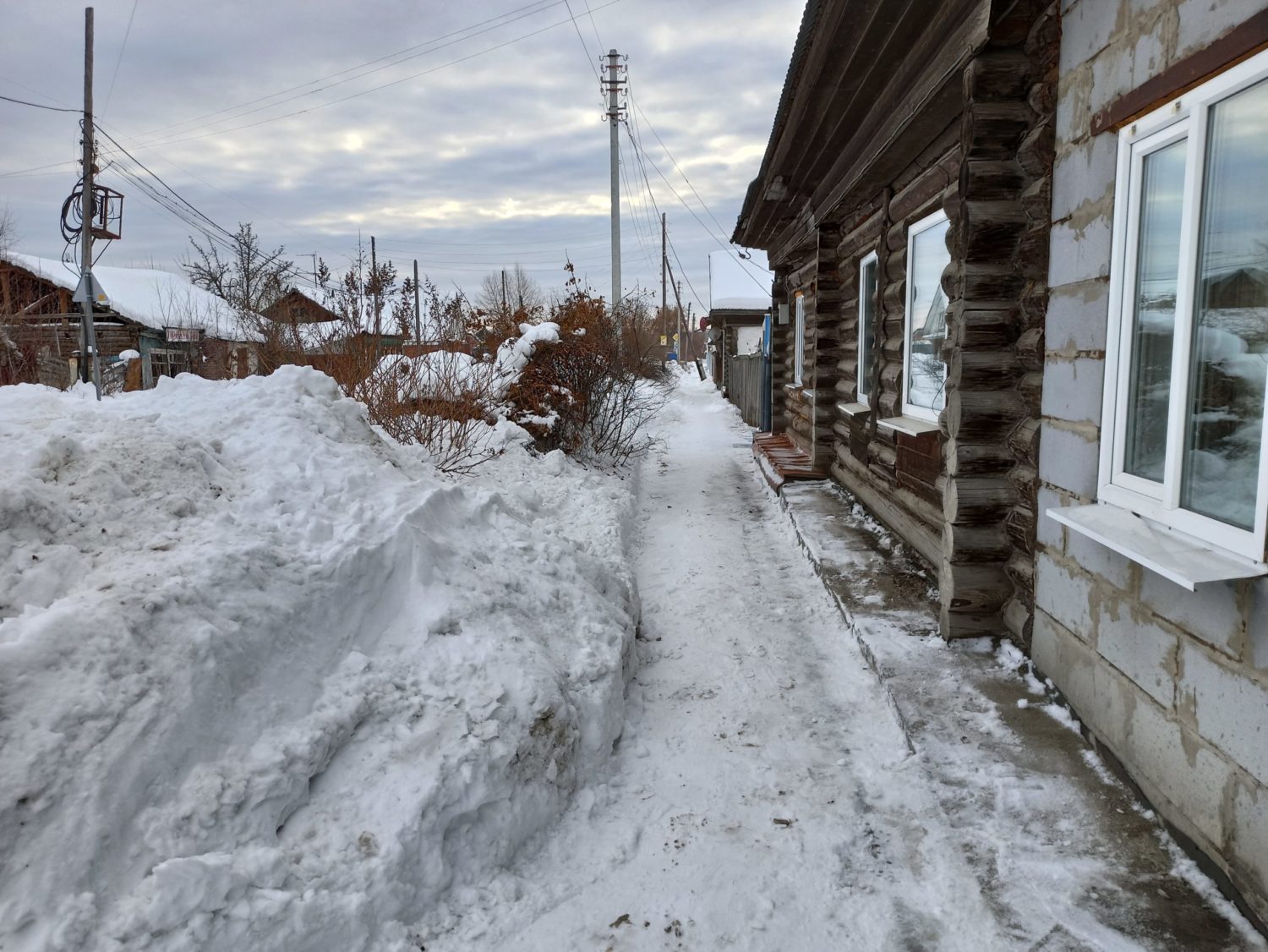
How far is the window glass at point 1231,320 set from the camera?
2.02m

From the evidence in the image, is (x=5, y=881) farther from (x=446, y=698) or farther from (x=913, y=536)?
(x=913, y=536)

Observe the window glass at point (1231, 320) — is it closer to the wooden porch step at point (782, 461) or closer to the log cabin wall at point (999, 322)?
the log cabin wall at point (999, 322)

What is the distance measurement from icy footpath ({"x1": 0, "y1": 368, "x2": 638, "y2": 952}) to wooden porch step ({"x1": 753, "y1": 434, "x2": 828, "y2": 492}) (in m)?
4.86

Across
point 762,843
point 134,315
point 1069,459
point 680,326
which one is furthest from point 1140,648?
point 680,326

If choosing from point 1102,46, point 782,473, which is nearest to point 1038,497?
point 1102,46

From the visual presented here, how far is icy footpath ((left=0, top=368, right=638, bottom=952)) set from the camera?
1856 mm

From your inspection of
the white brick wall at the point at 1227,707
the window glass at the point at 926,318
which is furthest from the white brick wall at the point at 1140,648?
the window glass at the point at 926,318

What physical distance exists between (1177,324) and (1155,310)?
0.84 ft

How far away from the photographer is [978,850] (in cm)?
244

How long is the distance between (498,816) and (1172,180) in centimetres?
293

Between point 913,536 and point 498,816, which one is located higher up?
point 913,536

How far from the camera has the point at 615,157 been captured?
18953mm

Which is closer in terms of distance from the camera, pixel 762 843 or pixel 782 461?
pixel 762 843

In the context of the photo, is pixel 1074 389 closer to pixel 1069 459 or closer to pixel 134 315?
pixel 1069 459
